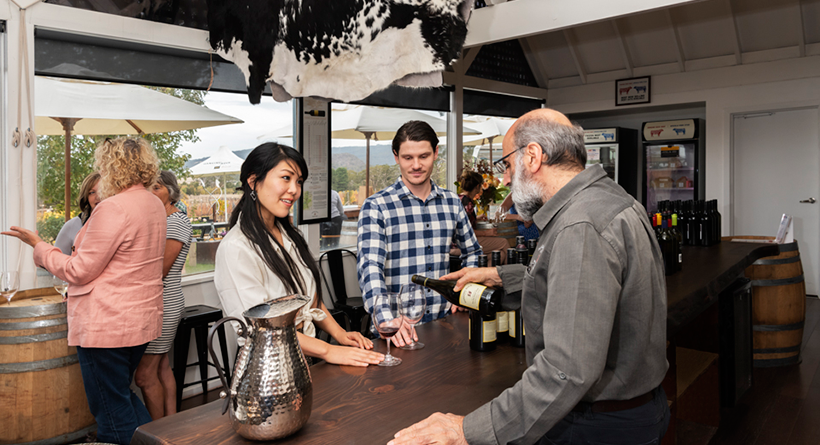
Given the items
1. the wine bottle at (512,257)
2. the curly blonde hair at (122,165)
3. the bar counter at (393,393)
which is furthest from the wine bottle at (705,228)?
the curly blonde hair at (122,165)

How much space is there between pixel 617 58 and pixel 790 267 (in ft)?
13.5

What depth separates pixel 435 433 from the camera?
40.8 inches

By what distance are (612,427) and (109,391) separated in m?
2.17

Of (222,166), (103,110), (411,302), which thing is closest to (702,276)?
(411,302)

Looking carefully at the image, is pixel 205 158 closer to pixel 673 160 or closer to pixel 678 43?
pixel 678 43

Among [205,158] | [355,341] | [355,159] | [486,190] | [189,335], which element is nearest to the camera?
[355,341]

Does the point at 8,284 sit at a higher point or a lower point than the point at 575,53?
lower

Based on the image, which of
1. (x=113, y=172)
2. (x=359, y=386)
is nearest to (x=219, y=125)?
(x=113, y=172)

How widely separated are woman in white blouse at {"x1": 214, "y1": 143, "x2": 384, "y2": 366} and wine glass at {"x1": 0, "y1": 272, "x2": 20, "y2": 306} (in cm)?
126

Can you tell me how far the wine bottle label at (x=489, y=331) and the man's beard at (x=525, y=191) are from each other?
0.50 meters

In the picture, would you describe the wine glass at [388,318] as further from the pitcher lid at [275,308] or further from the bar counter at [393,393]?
the pitcher lid at [275,308]

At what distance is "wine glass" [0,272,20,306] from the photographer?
2.39 m

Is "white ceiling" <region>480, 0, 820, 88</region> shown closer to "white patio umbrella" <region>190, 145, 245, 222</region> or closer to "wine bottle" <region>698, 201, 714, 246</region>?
"wine bottle" <region>698, 201, 714, 246</region>

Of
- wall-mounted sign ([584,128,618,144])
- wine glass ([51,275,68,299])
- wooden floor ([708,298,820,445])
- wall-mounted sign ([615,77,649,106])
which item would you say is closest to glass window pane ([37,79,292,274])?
wine glass ([51,275,68,299])
